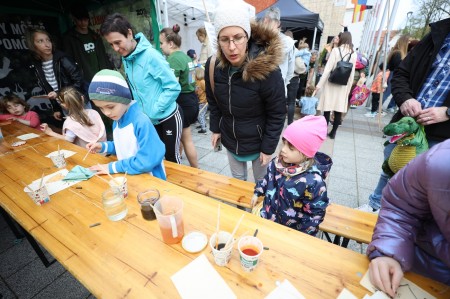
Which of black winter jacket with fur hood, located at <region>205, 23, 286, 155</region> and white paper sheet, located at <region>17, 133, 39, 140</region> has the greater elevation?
black winter jacket with fur hood, located at <region>205, 23, 286, 155</region>

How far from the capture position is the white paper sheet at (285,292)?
81cm

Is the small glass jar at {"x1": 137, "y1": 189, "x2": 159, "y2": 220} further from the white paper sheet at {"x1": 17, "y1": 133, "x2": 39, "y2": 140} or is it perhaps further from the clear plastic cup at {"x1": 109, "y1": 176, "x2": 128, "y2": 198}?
the white paper sheet at {"x1": 17, "y1": 133, "x2": 39, "y2": 140}

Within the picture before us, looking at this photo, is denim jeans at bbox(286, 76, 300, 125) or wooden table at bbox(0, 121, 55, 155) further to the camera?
denim jeans at bbox(286, 76, 300, 125)

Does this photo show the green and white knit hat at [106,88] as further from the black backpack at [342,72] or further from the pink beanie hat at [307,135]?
the black backpack at [342,72]

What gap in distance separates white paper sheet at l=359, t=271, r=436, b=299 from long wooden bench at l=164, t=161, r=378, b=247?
0.59 metres

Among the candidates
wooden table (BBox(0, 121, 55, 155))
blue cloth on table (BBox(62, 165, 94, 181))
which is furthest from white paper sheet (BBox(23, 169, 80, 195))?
wooden table (BBox(0, 121, 55, 155))

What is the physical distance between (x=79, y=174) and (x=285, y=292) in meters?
1.61

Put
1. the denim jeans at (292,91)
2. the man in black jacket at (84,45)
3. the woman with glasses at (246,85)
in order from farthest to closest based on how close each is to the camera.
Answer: the denim jeans at (292,91), the man in black jacket at (84,45), the woman with glasses at (246,85)

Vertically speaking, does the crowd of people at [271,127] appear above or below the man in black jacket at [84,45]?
below

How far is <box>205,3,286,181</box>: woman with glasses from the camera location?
1571 millimetres

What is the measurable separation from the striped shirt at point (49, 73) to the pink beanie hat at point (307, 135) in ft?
12.5

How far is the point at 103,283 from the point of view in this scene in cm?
87

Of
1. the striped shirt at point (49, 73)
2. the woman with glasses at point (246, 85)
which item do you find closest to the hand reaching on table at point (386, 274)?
the woman with glasses at point (246, 85)

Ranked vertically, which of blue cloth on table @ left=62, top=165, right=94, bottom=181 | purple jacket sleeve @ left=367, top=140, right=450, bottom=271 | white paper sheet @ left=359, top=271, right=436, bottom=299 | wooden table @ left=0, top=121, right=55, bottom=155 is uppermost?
purple jacket sleeve @ left=367, top=140, right=450, bottom=271
